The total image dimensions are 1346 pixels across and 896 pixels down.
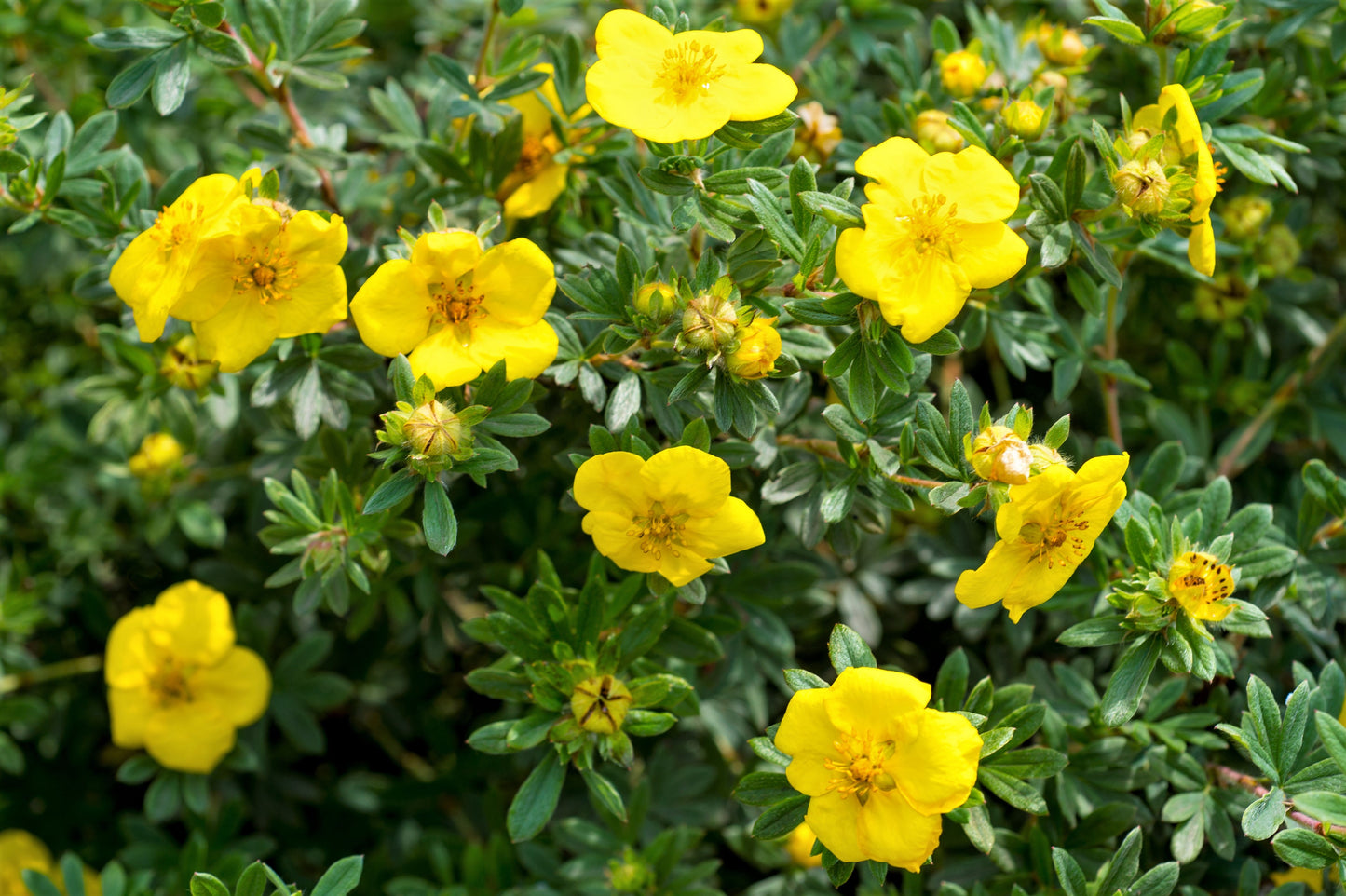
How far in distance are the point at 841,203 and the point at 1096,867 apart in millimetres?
1449

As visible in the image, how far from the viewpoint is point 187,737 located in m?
2.63

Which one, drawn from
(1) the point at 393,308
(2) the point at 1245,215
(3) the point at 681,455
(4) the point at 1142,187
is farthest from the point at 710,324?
(2) the point at 1245,215

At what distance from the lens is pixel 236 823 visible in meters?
2.66

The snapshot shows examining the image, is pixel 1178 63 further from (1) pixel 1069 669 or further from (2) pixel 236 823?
(2) pixel 236 823

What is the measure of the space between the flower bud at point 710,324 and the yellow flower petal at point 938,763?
27.3 inches

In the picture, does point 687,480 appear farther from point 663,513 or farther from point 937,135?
point 937,135

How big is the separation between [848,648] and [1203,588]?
2.05 feet

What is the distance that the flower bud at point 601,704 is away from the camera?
194cm

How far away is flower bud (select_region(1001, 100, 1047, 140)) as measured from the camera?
210 centimetres

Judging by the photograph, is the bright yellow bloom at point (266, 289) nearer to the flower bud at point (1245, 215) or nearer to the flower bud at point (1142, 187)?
the flower bud at point (1142, 187)

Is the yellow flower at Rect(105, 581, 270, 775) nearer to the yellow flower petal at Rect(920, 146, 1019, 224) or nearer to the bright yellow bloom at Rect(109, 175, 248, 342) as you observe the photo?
the bright yellow bloom at Rect(109, 175, 248, 342)

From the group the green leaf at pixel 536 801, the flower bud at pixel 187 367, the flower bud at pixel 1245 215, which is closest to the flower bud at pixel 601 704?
the green leaf at pixel 536 801

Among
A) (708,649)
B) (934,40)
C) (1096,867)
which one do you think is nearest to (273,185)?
(708,649)

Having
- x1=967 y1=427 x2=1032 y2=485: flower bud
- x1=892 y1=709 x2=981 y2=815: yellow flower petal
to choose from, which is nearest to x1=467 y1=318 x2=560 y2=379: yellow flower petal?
x1=967 y1=427 x2=1032 y2=485: flower bud
